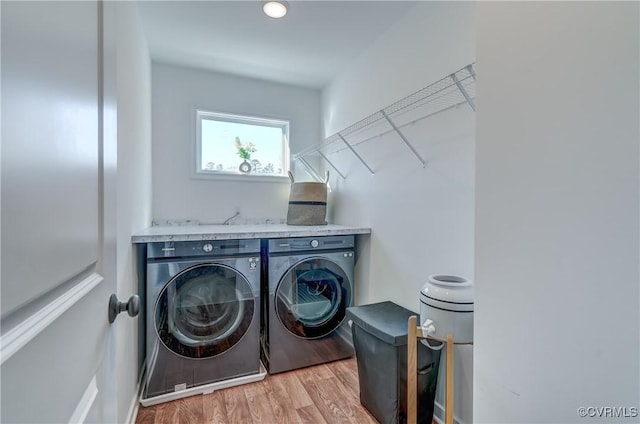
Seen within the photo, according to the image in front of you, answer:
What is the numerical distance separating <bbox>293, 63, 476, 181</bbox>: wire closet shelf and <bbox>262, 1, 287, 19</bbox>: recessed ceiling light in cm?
84

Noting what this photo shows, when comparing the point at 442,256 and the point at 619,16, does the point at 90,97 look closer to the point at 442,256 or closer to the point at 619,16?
the point at 619,16

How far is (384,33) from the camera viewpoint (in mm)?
2010

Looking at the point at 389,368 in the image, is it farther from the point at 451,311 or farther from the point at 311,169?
the point at 311,169

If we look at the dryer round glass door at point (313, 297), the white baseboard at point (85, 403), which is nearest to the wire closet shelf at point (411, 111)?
the dryer round glass door at point (313, 297)

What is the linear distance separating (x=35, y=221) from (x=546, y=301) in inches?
34.6

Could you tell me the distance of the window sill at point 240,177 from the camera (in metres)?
2.63

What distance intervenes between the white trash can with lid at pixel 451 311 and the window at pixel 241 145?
2.09 meters

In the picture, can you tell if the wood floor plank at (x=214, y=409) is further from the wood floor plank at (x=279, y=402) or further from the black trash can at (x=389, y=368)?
the black trash can at (x=389, y=368)

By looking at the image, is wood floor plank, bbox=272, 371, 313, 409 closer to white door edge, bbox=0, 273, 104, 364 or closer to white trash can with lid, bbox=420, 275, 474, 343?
white trash can with lid, bbox=420, 275, 474, 343

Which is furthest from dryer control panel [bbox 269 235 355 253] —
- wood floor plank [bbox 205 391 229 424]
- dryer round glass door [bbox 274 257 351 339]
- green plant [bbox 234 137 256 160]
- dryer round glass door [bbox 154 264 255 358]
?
green plant [bbox 234 137 256 160]

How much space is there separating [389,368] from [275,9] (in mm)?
2176

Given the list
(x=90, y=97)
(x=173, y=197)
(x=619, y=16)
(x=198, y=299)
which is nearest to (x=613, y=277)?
(x=619, y=16)
